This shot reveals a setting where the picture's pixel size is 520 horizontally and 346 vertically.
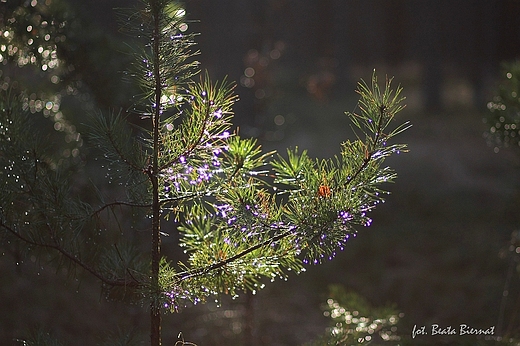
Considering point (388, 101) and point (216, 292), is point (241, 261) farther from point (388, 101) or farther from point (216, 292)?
point (388, 101)

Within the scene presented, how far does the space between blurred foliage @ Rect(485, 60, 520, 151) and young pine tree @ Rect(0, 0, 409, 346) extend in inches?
40.2

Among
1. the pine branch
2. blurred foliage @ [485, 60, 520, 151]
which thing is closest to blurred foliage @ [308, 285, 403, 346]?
the pine branch

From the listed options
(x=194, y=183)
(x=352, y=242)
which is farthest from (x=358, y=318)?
(x=352, y=242)

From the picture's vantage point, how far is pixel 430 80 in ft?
51.7

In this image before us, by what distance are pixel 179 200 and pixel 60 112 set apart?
87.3 inches

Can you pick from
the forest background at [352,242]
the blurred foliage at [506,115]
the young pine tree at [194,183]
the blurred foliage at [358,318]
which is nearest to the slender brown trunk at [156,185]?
the young pine tree at [194,183]

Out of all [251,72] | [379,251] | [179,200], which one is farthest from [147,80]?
[379,251]

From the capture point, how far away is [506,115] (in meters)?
2.57

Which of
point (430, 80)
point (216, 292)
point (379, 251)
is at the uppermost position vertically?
point (430, 80)

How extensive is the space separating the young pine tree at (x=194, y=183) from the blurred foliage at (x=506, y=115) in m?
1.02

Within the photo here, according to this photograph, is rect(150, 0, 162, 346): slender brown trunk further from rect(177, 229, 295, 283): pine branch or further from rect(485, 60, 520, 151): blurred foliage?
rect(485, 60, 520, 151): blurred foliage

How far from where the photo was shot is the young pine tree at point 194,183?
5.76 ft

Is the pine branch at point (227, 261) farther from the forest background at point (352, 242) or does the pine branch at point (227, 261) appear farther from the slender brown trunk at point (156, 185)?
the forest background at point (352, 242)

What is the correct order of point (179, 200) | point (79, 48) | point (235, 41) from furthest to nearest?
point (235, 41), point (79, 48), point (179, 200)
